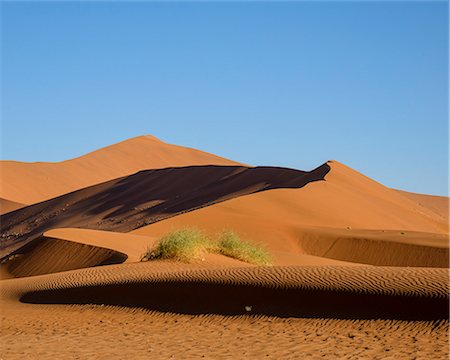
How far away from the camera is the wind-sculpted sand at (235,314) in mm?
11367

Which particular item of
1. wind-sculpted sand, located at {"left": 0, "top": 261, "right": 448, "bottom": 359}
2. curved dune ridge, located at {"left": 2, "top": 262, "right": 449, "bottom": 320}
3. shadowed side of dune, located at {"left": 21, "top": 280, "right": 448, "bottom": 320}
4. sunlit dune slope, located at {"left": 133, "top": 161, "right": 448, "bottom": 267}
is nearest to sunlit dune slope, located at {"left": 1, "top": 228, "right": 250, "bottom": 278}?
curved dune ridge, located at {"left": 2, "top": 262, "right": 449, "bottom": 320}

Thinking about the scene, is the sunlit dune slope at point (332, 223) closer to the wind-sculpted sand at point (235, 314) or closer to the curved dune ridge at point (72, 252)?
the curved dune ridge at point (72, 252)

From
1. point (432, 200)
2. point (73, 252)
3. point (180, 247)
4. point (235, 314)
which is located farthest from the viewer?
point (432, 200)

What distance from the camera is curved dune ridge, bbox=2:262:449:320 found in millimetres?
13375

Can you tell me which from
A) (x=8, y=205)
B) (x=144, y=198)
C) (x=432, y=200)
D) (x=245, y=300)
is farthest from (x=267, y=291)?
(x=432, y=200)

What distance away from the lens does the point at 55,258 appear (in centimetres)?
2734

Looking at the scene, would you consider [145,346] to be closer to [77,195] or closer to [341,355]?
[341,355]

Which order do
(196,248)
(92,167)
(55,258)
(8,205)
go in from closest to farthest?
1. (196,248)
2. (55,258)
3. (8,205)
4. (92,167)

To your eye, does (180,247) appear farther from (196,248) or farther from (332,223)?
(332,223)

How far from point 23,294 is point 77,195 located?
5810cm

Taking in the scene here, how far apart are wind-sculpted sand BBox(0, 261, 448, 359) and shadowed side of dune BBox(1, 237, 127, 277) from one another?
20.2ft

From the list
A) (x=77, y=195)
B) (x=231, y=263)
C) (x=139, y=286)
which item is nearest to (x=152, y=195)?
(x=77, y=195)

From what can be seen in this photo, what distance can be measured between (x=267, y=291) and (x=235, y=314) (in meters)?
1.04

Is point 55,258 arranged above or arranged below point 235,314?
above
